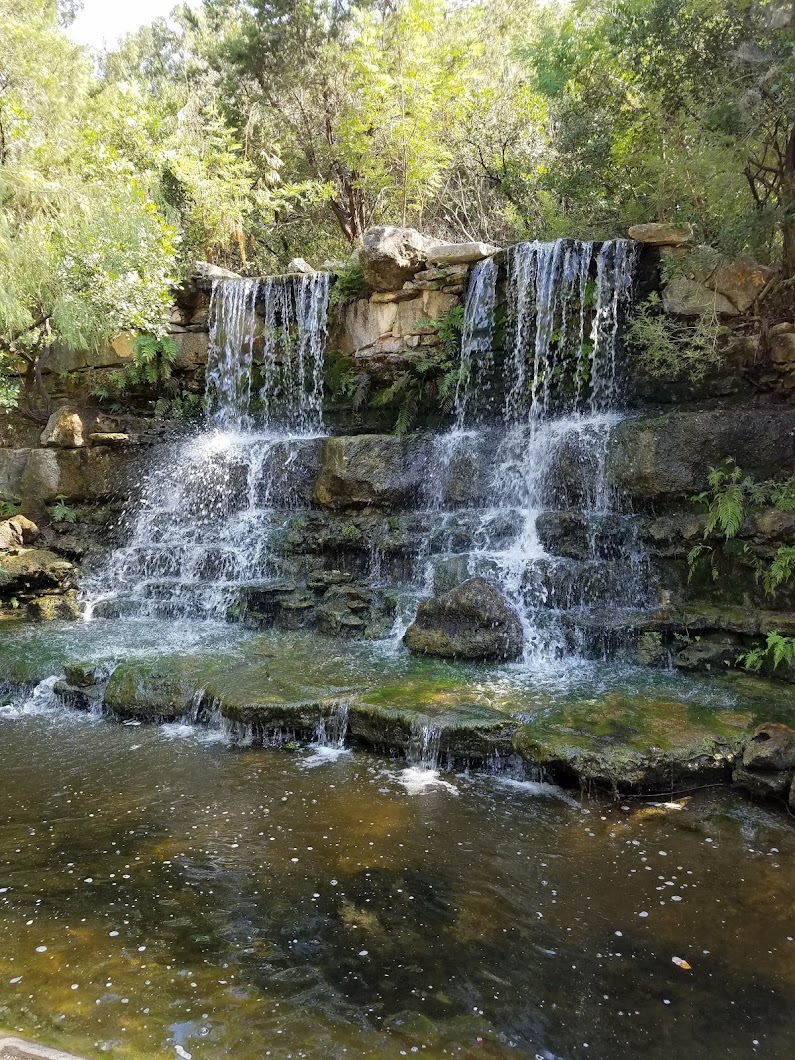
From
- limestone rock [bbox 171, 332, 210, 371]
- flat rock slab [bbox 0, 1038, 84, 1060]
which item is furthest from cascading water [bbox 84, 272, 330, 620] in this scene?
flat rock slab [bbox 0, 1038, 84, 1060]

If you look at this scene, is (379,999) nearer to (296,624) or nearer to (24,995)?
(24,995)

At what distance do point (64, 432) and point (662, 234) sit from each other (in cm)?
1093

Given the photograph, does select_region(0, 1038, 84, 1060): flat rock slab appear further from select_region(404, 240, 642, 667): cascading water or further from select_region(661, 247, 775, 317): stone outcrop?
select_region(661, 247, 775, 317): stone outcrop

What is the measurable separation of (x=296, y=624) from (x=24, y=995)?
6118mm

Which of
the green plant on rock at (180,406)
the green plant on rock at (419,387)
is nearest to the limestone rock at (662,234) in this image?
the green plant on rock at (419,387)

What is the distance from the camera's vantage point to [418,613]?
8.28 meters

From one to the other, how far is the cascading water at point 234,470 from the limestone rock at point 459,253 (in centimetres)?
232

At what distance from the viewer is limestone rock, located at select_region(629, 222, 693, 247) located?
35.4ft

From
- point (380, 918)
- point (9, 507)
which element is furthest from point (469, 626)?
point (9, 507)

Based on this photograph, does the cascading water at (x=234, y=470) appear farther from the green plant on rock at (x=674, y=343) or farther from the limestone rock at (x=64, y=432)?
the green plant on rock at (x=674, y=343)

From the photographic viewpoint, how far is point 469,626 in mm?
7941

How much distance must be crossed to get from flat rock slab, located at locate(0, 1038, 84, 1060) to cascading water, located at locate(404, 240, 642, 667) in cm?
602

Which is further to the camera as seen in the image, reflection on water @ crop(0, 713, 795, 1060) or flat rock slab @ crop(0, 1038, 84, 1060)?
reflection on water @ crop(0, 713, 795, 1060)

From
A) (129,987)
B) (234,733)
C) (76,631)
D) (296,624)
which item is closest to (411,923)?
(129,987)
